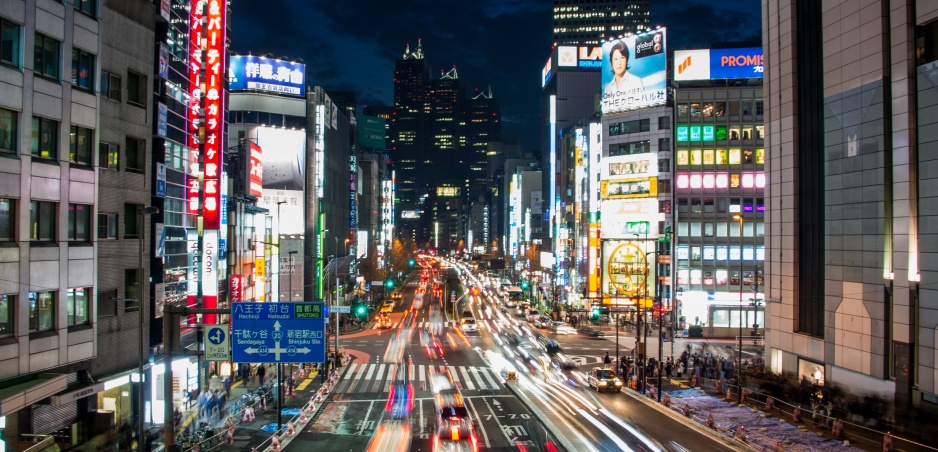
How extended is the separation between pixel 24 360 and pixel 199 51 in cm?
2380

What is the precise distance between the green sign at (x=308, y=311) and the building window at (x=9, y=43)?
1220cm

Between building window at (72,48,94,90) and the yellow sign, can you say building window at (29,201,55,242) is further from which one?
the yellow sign

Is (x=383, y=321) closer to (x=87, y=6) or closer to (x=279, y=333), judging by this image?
(x=279, y=333)

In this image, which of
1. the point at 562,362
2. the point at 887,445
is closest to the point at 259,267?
the point at 562,362

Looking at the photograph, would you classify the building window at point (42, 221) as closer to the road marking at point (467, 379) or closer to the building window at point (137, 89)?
the building window at point (137, 89)

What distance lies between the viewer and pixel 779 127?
43.7 m

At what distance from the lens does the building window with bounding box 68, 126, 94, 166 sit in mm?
25484

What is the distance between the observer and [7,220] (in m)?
22.4

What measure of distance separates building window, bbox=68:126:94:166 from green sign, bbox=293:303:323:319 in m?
10.1

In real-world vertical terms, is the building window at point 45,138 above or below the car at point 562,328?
above

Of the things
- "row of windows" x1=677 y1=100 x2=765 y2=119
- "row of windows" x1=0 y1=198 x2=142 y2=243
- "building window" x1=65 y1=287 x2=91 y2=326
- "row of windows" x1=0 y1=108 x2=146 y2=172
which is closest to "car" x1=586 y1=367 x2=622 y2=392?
"row of windows" x1=0 y1=198 x2=142 y2=243

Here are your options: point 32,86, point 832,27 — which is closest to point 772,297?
point 832,27

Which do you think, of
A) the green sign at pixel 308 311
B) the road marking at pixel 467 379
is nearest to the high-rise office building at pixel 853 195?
the road marking at pixel 467 379

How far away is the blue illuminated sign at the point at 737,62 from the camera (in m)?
77.9
